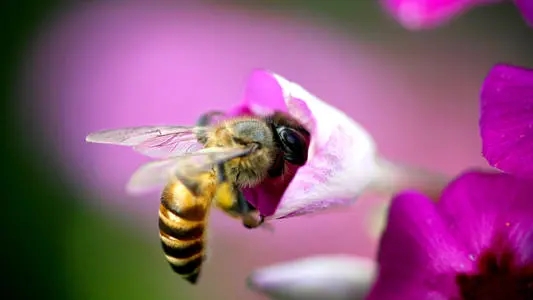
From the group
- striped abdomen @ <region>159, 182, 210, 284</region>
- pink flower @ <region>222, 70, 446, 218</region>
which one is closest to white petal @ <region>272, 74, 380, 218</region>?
pink flower @ <region>222, 70, 446, 218</region>

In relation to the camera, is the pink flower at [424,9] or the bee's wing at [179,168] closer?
the bee's wing at [179,168]

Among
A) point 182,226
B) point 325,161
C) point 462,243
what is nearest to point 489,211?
point 462,243

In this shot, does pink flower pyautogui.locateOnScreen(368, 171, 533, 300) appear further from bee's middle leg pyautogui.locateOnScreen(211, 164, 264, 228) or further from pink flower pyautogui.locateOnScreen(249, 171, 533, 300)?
bee's middle leg pyautogui.locateOnScreen(211, 164, 264, 228)

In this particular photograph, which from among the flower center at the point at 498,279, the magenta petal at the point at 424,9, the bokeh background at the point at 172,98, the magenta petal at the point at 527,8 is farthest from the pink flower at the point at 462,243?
the bokeh background at the point at 172,98

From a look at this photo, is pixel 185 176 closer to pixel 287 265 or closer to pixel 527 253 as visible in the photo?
pixel 287 265

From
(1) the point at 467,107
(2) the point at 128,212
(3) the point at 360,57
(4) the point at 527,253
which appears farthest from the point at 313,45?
(4) the point at 527,253

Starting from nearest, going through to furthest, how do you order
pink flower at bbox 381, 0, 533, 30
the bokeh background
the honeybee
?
the honeybee → pink flower at bbox 381, 0, 533, 30 → the bokeh background

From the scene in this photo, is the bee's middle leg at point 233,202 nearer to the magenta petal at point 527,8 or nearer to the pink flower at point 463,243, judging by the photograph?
the pink flower at point 463,243
